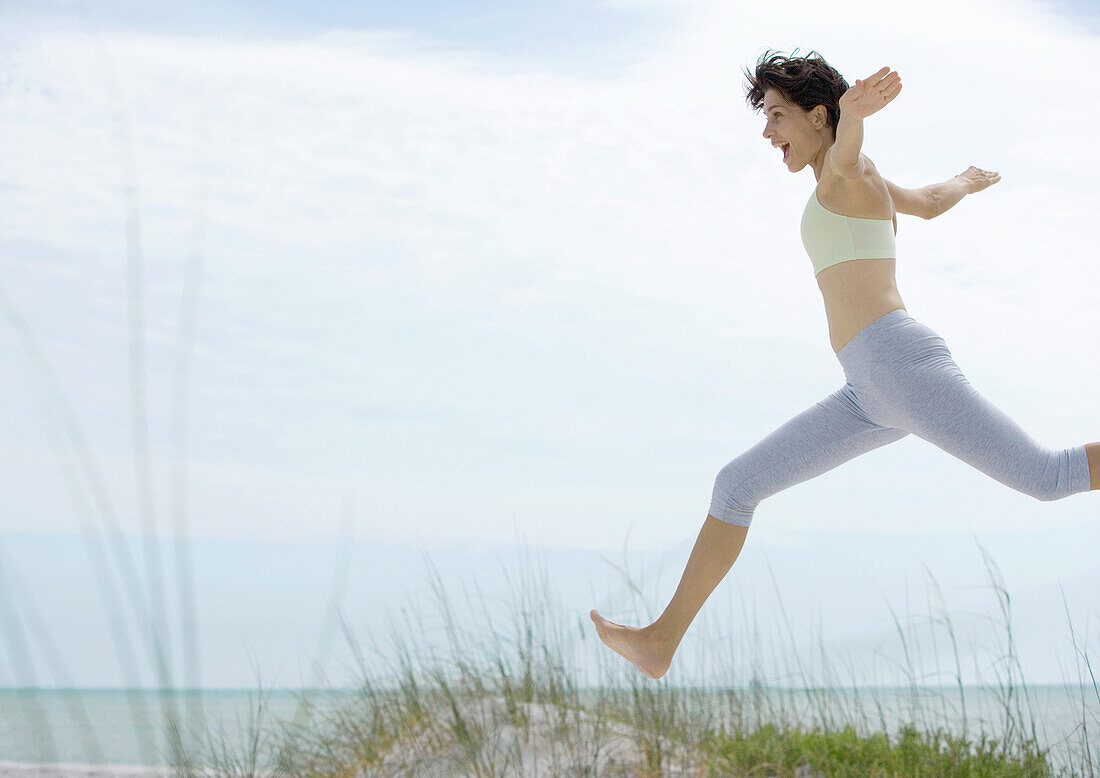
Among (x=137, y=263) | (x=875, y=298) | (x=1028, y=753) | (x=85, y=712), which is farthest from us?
(x=1028, y=753)

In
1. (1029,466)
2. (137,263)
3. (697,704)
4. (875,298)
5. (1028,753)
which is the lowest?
(1028,753)

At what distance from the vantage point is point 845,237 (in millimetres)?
2371

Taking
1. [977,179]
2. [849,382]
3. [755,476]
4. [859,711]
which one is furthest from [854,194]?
[859,711]

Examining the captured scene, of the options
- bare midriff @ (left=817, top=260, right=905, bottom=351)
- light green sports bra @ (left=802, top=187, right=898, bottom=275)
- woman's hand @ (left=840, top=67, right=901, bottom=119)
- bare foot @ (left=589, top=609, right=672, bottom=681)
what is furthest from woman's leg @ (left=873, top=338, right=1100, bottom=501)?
bare foot @ (left=589, top=609, right=672, bottom=681)

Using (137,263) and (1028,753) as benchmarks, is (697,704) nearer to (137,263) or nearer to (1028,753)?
(1028,753)

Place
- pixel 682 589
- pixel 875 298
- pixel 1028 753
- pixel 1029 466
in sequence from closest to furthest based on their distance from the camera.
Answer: pixel 1029 466, pixel 875 298, pixel 682 589, pixel 1028 753

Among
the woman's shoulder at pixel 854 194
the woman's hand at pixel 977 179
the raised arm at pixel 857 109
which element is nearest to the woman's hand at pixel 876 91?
the raised arm at pixel 857 109

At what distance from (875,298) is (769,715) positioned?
6.21 feet

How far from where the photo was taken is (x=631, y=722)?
3449mm

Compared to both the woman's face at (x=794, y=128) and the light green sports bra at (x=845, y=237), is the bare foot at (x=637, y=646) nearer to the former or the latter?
the light green sports bra at (x=845, y=237)

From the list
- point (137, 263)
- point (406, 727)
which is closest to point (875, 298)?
point (137, 263)

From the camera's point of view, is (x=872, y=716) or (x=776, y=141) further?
(x=872, y=716)

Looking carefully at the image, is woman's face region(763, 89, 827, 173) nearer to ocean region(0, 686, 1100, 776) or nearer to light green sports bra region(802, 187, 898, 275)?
light green sports bra region(802, 187, 898, 275)

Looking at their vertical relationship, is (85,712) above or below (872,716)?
above
